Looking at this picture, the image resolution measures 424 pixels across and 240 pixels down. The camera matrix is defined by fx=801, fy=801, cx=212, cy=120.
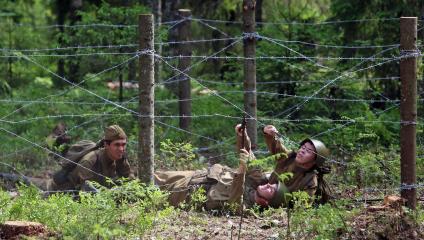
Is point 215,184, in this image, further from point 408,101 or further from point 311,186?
point 408,101

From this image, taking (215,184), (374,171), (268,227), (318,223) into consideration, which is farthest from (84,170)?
(318,223)

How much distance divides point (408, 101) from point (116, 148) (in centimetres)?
358

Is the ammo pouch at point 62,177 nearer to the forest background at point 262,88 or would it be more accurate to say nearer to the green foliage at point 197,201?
the forest background at point 262,88

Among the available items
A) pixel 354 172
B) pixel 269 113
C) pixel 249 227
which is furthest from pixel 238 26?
pixel 249 227

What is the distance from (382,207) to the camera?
7.46 m

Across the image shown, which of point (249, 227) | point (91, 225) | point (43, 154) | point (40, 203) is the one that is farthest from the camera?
point (43, 154)

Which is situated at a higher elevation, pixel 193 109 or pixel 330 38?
pixel 330 38

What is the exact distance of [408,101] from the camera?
757cm

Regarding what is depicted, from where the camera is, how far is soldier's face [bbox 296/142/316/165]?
8.56 m

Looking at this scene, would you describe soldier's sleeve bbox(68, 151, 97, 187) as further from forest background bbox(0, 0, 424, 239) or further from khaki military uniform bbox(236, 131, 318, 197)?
khaki military uniform bbox(236, 131, 318, 197)

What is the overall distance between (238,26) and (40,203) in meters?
11.2

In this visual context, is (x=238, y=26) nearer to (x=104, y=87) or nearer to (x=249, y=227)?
(x=104, y=87)

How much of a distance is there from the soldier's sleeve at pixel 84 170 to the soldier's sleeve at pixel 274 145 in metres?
2.11

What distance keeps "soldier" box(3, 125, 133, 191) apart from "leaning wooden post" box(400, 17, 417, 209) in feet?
11.1
